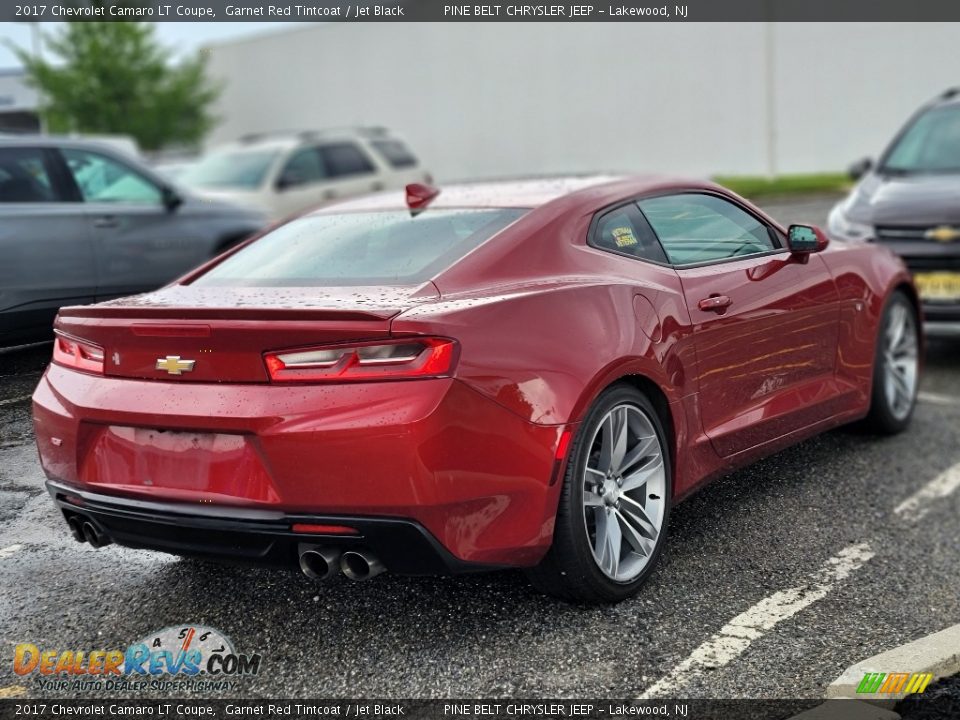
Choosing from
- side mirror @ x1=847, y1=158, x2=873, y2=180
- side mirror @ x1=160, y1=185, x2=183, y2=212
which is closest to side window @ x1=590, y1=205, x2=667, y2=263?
side mirror @ x1=160, y1=185, x2=183, y2=212

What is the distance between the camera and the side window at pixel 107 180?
7.32 m

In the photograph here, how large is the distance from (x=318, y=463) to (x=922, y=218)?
624 centimetres

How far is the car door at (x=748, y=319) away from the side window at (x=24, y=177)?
3.50m

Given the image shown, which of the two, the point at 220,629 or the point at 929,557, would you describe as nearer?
the point at 220,629

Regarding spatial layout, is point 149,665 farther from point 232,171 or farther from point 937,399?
point 232,171

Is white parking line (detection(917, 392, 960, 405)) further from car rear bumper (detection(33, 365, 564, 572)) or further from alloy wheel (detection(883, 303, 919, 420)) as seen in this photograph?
car rear bumper (detection(33, 365, 564, 572))

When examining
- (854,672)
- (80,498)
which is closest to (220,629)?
(80,498)

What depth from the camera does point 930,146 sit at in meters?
9.86

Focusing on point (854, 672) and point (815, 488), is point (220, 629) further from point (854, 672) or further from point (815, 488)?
point (815, 488)

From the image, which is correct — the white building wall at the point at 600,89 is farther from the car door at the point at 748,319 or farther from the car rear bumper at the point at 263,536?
the car rear bumper at the point at 263,536

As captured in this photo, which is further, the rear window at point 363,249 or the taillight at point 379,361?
the rear window at point 363,249

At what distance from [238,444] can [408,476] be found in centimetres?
53

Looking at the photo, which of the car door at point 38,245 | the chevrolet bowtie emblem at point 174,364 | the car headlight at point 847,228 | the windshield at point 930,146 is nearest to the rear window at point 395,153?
the windshield at point 930,146

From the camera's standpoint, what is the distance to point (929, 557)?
495 cm
